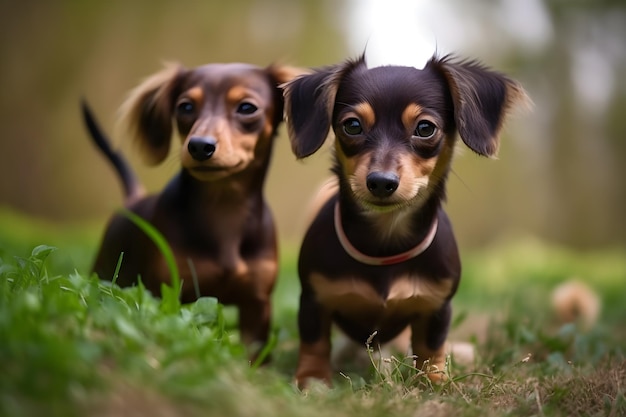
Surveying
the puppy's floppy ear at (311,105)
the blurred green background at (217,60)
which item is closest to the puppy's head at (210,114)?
the puppy's floppy ear at (311,105)

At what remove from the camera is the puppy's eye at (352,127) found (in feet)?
8.27

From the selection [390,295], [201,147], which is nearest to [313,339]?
[390,295]

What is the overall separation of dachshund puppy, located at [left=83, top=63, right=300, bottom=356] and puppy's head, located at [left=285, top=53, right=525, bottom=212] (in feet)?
1.00

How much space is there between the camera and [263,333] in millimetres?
3148

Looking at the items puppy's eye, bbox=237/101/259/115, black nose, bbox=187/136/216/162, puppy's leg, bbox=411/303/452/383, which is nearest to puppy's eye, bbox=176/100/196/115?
puppy's eye, bbox=237/101/259/115

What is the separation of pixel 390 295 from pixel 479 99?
760mm

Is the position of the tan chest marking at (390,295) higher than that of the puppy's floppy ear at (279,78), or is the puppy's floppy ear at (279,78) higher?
the puppy's floppy ear at (279,78)

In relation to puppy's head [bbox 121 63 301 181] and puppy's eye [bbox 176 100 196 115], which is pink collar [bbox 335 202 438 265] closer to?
puppy's head [bbox 121 63 301 181]

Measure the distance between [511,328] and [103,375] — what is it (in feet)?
7.55

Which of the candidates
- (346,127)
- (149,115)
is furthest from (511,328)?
(149,115)

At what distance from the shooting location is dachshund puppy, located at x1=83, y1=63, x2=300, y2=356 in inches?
116

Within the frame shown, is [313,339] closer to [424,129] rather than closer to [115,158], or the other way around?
[424,129]

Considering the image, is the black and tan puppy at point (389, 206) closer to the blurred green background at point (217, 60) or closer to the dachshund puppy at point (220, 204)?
the dachshund puppy at point (220, 204)

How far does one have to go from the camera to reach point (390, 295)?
8.41 ft
